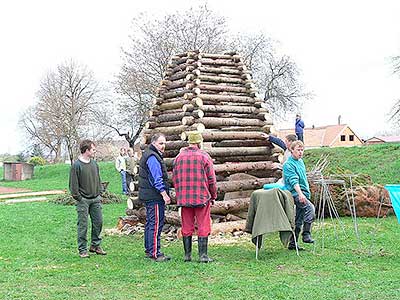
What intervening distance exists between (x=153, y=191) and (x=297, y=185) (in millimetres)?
2166

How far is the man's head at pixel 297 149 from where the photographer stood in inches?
318

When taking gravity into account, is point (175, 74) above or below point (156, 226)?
above

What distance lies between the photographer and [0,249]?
29.3 ft

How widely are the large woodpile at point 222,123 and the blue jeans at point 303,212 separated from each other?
8.35 feet

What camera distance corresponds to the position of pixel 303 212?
816 centimetres

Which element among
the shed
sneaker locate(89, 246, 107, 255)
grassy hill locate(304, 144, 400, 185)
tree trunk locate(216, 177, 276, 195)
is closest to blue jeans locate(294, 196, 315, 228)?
tree trunk locate(216, 177, 276, 195)

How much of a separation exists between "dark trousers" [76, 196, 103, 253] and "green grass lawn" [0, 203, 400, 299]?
11.7 inches

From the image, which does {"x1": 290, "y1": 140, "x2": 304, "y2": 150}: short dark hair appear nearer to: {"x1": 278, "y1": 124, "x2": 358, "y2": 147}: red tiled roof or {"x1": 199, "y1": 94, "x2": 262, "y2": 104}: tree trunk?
{"x1": 199, "y1": 94, "x2": 262, "y2": 104}: tree trunk

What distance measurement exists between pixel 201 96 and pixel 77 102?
1385 inches

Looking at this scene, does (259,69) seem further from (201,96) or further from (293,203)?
(293,203)

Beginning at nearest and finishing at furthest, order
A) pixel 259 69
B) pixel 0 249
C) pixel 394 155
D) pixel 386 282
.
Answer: pixel 386 282
pixel 0 249
pixel 394 155
pixel 259 69

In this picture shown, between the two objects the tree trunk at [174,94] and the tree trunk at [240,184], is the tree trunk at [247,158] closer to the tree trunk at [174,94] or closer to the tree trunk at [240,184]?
the tree trunk at [240,184]

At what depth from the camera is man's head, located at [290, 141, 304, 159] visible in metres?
8.08

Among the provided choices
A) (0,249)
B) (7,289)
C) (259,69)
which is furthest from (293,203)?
(259,69)
